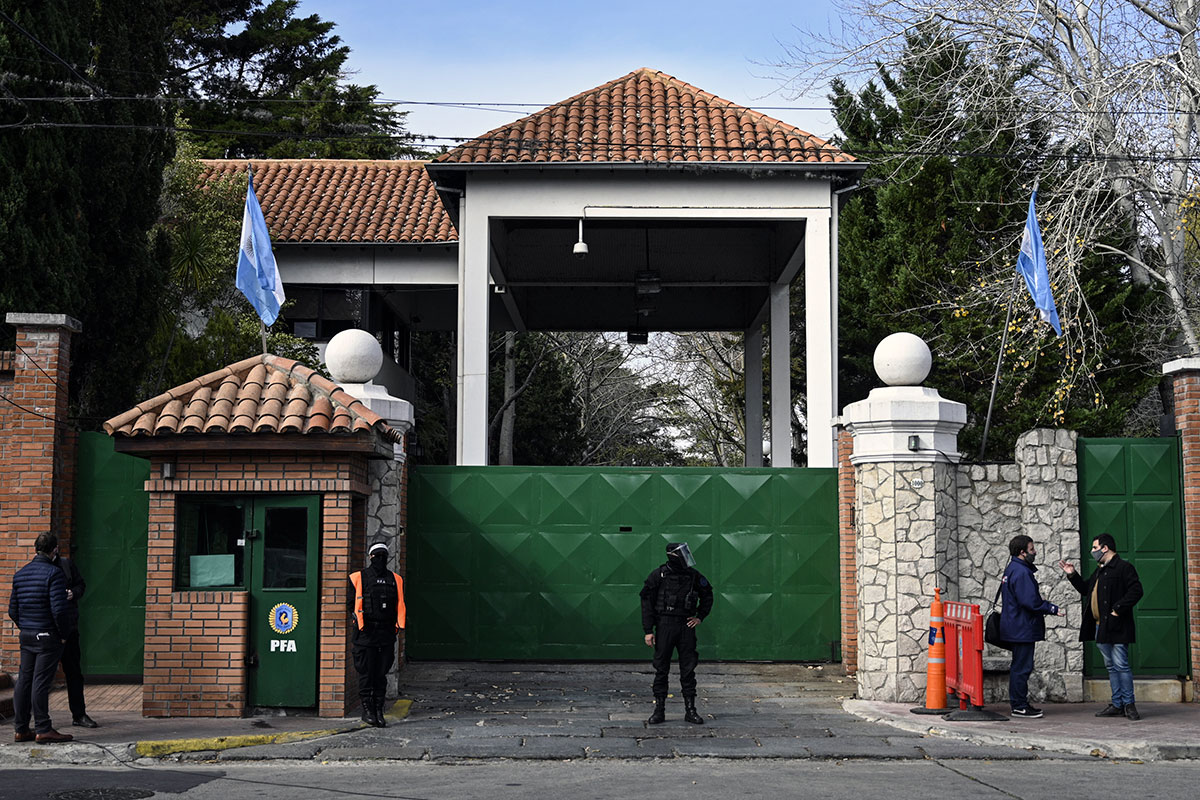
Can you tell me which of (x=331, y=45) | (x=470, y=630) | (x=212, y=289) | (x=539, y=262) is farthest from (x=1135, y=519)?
(x=331, y=45)

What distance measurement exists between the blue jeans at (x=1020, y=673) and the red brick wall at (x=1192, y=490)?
2.52 metres

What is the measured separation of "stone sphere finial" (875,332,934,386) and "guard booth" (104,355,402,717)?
5253 mm

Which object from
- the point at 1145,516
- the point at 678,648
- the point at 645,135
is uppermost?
the point at 645,135

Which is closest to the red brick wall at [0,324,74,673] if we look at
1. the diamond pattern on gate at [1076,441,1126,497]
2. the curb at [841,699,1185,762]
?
the curb at [841,699,1185,762]

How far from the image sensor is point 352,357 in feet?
42.1

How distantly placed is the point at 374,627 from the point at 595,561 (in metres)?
3.77

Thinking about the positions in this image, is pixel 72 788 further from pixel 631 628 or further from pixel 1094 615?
pixel 1094 615

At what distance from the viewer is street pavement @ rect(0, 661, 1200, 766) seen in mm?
9648

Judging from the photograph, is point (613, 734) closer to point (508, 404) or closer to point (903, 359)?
point (903, 359)

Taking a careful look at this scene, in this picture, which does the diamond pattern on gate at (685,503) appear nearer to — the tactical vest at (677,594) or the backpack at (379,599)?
the tactical vest at (677,594)

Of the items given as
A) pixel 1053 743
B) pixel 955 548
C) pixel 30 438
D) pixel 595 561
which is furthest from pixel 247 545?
pixel 1053 743

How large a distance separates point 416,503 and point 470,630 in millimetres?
1577

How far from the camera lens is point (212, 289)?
23250 millimetres

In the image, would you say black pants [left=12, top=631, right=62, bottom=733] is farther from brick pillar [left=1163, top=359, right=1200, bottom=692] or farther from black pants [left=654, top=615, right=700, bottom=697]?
brick pillar [left=1163, top=359, right=1200, bottom=692]
